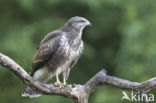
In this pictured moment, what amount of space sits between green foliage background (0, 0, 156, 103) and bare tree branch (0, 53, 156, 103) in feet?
17.8

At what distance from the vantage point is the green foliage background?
14602mm

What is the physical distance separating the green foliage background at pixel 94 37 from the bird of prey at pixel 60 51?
4476 mm

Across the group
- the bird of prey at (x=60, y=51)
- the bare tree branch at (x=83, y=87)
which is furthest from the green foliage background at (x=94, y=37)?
the bare tree branch at (x=83, y=87)

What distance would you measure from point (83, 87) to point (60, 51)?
1.01 metres

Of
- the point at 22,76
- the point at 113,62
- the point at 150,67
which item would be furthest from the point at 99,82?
the point at 113,62

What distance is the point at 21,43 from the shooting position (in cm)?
1483

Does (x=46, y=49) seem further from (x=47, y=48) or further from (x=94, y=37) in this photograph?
(x=94, y=37)

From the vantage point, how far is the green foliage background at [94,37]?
1460 cm

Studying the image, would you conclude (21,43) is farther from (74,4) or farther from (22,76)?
(22,76)

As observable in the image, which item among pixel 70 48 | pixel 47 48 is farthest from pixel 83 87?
pixel 47 48

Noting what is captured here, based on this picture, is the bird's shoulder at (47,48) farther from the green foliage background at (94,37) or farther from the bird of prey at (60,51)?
the green foliage background at (94,37)

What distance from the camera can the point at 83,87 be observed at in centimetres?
886

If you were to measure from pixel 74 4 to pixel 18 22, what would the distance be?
128 cm

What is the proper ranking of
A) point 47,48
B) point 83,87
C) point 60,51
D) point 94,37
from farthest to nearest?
point 94,37, point 47,48, point 60,51, point 83,87
